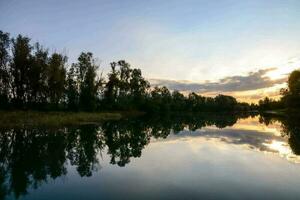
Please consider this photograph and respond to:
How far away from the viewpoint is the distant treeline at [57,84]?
59.6 metres

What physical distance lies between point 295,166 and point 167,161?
22.3 feet

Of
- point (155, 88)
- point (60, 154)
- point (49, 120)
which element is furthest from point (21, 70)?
point (155, 88)

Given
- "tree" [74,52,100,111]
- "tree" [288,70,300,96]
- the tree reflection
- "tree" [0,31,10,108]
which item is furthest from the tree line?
"tree" [288,70,300,96]

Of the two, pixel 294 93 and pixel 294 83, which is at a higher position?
pixel 294 83

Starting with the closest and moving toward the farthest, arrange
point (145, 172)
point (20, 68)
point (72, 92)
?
point (145, 172) → point (20, 68) → point (72, 92)

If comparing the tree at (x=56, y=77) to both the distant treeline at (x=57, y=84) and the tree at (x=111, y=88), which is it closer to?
the distant treeline at (x=57, y=84)

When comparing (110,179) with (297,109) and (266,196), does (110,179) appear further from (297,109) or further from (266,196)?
(297,109)

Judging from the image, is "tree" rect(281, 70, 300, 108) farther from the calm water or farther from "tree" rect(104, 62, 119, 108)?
the calm water

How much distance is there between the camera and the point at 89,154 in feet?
70.8

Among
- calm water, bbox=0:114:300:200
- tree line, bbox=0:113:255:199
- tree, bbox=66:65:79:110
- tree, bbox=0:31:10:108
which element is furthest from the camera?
tree, bbox=66:65:79:110

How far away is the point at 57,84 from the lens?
212 feet

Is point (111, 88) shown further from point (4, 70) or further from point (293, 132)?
point (293, 132)

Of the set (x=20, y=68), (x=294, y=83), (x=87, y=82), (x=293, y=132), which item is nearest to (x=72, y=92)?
(x=87, y=82)

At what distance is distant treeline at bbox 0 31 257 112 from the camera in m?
59.6
